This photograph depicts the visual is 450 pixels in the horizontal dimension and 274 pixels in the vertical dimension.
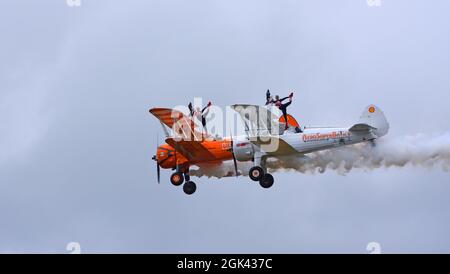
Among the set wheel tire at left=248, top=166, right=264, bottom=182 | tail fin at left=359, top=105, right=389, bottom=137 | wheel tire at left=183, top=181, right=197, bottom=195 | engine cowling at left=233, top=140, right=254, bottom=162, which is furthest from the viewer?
wheel tire at left=183, top=181, right=197, bottom=195

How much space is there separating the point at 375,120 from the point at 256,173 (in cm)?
521

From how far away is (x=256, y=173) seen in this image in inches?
1994

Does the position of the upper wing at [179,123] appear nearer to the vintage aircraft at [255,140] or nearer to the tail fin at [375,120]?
the vintage aircraft at [255,140]

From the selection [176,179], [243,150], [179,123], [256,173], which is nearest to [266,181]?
[256,173]

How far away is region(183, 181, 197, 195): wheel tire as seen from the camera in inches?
2081

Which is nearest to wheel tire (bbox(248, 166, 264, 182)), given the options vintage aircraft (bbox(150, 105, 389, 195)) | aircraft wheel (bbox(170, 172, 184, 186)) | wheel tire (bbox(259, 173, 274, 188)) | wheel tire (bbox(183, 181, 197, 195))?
vintage aircraft (bbox(150, 105, 389, 195))

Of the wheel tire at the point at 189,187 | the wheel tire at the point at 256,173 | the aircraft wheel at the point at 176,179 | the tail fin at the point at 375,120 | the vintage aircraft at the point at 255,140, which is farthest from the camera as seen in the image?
the aircraft wheel at the point at 176,179

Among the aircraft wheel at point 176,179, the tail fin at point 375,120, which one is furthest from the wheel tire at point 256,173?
the tail fin at point 375,120

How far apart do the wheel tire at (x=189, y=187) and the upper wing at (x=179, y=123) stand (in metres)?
1.88

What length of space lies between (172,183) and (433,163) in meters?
11.0

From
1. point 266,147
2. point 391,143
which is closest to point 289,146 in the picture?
point 266,147

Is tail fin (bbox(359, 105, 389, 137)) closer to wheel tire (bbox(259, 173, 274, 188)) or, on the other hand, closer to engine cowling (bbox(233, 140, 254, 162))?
wheel tire (bbox(259, 173, 274, 188))

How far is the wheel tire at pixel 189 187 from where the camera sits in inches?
2081

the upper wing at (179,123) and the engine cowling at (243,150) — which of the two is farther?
the upper wing at (179,123)
